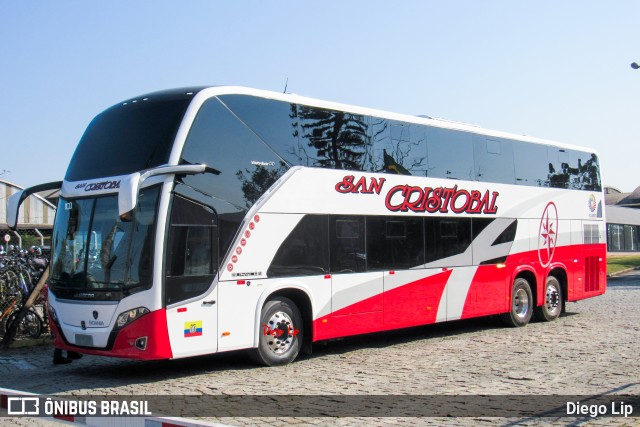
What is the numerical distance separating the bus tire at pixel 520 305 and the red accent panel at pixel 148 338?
922 centimetres

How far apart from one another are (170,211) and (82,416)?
525cm

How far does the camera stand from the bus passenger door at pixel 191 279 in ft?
34.5

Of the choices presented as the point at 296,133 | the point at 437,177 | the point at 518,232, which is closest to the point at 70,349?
the point at 296,133

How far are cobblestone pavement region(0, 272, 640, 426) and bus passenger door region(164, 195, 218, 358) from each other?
612 mm

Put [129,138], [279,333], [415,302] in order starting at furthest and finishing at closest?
[415,302] < [279,333] < [129,138]

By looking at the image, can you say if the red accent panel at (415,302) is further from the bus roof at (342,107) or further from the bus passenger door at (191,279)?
the bus passenger door at (191,279)

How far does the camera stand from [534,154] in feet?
59.2

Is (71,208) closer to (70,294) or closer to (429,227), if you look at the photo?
(70,294)

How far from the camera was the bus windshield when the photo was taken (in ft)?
34.2

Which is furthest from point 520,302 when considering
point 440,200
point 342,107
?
point 342,107

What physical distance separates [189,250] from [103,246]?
3.81 feet

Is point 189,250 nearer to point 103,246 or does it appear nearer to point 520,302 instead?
point 103,246

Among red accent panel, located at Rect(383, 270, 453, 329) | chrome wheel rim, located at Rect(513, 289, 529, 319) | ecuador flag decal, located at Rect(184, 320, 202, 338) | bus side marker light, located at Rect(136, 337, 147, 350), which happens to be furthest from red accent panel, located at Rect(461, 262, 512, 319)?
bus side marker light, located at Rect(136, 337, 147, 350)

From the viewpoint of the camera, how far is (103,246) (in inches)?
423
